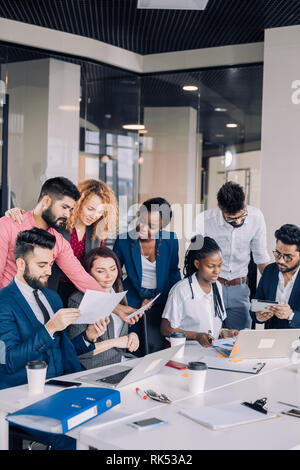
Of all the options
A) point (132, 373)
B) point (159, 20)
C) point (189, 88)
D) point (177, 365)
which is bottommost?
point (177, 365)

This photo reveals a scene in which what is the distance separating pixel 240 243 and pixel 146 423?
2.85m

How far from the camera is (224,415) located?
6.10 feet

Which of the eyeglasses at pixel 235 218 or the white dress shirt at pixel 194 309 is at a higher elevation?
the eyeglasses at pixel 235 218

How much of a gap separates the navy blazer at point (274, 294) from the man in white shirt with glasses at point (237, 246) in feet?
1.39

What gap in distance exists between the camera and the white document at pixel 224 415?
69.9 inches

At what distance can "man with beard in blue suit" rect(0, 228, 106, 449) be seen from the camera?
2.43 m

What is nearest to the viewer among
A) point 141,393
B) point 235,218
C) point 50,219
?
point 141,393

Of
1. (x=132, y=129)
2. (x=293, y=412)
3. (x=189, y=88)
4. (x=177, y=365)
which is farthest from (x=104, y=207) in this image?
(x=293, y=412)

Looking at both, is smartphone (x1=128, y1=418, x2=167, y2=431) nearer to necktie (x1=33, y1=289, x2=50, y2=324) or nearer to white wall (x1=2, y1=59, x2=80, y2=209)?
necktie (x1=33, y1=289, x2=50, y2=324)

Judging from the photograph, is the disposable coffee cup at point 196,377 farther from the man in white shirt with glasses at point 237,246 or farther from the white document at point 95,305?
the man in white shirt with glasses at point 237,246

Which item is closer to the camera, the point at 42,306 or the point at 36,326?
the point at 36,326

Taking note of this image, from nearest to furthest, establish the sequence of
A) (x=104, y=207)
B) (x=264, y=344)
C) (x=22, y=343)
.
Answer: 1. (x=22, y=343)
2. (x=264, y=344)
3. (x=104, y=207)

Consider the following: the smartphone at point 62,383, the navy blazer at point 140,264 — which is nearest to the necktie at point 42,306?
the smartphone at point 62,383

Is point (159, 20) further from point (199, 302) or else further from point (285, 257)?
point (199, 302)
